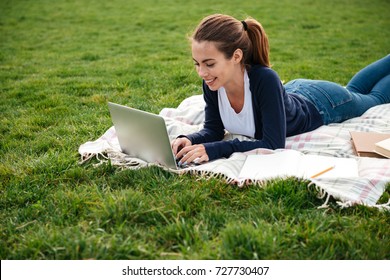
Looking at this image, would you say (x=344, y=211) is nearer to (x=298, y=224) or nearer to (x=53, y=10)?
(x=298, y=224)

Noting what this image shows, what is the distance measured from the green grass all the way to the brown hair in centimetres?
74

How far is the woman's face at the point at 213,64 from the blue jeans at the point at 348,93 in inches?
35.9

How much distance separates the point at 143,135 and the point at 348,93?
6.62 ft

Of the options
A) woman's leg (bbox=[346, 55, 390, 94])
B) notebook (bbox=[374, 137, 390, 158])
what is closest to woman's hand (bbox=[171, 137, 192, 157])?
notebook (bbox=[374, 137, 390, 158])

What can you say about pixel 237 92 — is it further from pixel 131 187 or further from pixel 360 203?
pixel 360 203

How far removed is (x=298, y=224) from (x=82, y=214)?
1209 mm

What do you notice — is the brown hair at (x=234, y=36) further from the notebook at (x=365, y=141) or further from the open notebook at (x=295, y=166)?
the notebook at (x=365, y=141)

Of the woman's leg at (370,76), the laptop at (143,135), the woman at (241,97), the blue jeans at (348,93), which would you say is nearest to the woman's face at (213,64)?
the woman at (241,97)

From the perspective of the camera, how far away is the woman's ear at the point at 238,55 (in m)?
2.91

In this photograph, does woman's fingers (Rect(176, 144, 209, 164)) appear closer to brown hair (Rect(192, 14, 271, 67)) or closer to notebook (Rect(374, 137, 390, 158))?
brown hair (Rect(192, 14, 271, 67))

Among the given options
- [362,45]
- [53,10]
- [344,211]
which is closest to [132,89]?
[344,211]

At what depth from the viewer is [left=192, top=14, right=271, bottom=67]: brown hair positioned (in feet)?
9.25

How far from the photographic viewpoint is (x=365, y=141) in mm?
3168
